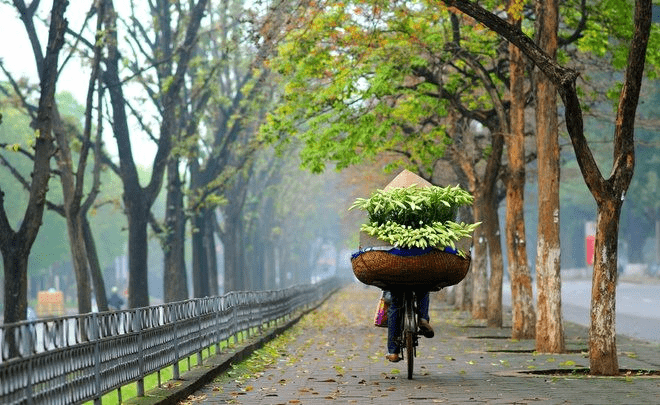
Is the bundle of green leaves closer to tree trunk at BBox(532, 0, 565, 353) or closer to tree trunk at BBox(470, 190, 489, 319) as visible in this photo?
tree trunk at BBox(532, 0, 565, 353)

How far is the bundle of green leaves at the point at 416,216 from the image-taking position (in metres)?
15.4

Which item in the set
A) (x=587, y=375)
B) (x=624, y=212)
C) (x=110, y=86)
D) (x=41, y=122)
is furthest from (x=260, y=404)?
(x=624, y=212)

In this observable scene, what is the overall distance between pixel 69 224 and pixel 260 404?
52.5 feet

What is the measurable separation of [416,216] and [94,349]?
17.5 feet

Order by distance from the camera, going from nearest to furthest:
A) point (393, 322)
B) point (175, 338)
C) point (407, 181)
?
point (175, 338) < point (393, 322) < point (407, 181)

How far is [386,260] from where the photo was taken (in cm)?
1551

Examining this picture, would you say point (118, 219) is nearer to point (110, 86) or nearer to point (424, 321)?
point (110, 86)

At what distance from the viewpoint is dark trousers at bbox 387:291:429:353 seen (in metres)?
16.3

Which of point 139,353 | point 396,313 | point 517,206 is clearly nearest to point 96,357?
point 139,353

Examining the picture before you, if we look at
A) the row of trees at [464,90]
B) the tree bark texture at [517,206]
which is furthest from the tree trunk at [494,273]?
the tree bark texture at [517,206]

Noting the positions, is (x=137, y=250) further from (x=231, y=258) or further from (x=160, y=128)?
(x=231, y=258)

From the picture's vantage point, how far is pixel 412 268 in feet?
50.8

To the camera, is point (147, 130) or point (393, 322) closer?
point (393, 322)

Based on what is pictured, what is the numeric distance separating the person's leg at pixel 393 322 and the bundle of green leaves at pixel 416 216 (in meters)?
0.99
